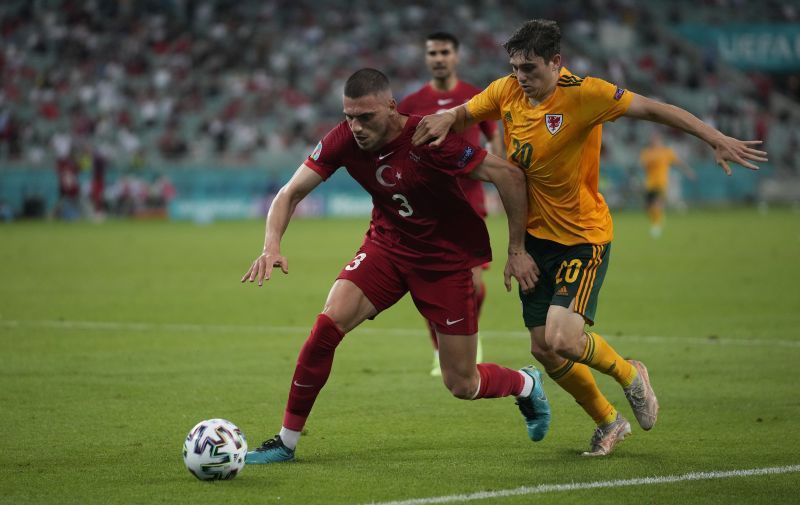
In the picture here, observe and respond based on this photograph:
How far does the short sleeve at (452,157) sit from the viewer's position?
6.60m

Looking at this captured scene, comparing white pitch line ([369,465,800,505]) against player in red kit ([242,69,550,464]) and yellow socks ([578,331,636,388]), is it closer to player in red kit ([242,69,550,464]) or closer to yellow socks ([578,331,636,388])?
yellow socks ([578,331,636,388])

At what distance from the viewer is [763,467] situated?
6398 millimetres

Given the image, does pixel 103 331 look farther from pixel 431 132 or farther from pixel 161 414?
pixel 431 132

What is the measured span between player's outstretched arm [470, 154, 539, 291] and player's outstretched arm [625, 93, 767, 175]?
73 cm

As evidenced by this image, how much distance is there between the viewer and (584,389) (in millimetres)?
7090

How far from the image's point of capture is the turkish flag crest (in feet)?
22.1

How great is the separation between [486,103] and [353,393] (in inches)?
117

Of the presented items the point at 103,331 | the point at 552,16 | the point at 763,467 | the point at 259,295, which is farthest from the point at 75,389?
the point at 552,16

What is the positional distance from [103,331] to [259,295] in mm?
4130

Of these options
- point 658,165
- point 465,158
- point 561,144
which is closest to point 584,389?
point 561,144

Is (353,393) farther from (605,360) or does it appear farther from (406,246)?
(605,360)

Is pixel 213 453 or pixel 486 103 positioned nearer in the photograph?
pixel 213 453

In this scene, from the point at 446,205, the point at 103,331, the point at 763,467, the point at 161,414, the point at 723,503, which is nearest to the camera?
the point at 723,503

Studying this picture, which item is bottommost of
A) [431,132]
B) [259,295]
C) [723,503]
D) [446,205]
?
[259,295]
